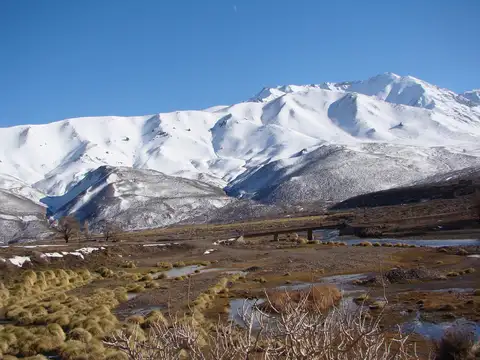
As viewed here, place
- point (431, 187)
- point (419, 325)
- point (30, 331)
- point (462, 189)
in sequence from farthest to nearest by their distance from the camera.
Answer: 1. point (431, 187)
2. point (462, 189)
3. point (30, 331)
4. point (419, 325)

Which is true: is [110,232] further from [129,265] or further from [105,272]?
[105,272]

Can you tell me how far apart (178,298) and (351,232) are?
58509mm

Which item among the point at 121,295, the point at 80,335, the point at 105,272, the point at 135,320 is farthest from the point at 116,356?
the point at 105,272

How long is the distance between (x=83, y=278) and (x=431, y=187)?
432 ft

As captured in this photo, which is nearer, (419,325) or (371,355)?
(371,355)

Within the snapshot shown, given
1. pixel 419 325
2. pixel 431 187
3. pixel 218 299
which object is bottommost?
pixel 431 187

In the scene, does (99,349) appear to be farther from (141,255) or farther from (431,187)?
(431,187)

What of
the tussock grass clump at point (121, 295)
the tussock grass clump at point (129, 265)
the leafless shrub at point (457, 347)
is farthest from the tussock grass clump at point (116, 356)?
the tussock grass clump at point (129, 265)

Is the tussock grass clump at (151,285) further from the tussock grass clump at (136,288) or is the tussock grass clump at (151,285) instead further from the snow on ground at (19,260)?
the snow on ground at (19,260)

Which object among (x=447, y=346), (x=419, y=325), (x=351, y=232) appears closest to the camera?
(x=447, y=346)

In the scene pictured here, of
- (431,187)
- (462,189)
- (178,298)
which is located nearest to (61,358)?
(178,298)

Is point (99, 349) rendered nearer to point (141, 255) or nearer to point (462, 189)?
point (141, 255)

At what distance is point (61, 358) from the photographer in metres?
16.0

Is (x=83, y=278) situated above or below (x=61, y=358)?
below
